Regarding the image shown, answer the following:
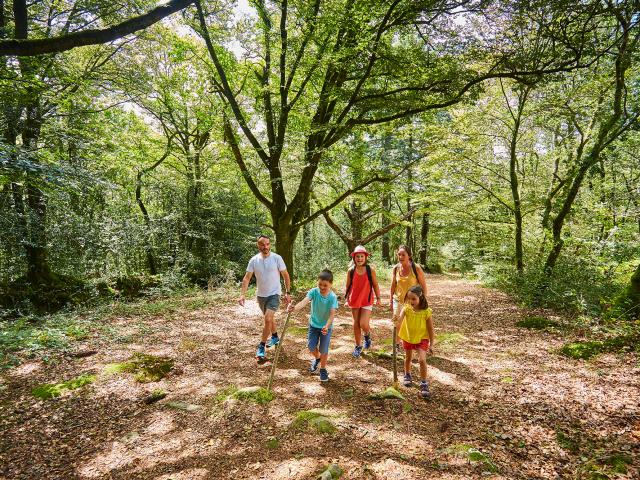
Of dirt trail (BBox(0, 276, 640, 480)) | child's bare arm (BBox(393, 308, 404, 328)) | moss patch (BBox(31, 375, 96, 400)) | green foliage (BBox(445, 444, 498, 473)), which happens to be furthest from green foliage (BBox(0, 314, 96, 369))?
green foliage (BBox(445, 444, 498, 473))

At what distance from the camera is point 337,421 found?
3.98 meters

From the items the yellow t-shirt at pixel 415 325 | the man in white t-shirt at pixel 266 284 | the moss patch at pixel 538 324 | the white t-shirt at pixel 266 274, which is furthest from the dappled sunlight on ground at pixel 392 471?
the moss patch at pixel 538 324

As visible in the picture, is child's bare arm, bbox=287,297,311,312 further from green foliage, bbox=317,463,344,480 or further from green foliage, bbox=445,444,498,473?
green foliage, bbox=445,444,498,473

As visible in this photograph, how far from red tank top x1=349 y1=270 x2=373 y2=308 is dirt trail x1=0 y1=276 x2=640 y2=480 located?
1105 mm

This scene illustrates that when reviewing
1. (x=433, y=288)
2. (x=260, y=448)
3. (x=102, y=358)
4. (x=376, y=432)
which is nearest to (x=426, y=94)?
(x=376, y=432)

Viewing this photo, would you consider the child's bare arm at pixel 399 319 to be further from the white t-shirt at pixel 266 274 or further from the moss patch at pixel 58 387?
the moss patch at pixel 58 387

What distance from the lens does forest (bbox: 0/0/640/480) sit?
12.4 ft

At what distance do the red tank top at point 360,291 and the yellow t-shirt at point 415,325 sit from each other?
1.30 meters

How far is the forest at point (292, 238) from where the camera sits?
3.79 metres

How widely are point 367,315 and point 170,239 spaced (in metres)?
11.5

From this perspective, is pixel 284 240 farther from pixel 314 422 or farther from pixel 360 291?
pixel 314 422

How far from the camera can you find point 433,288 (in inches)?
653

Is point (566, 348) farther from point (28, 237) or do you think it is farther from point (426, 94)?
point (28, 237)

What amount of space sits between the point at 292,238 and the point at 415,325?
8642 mm
